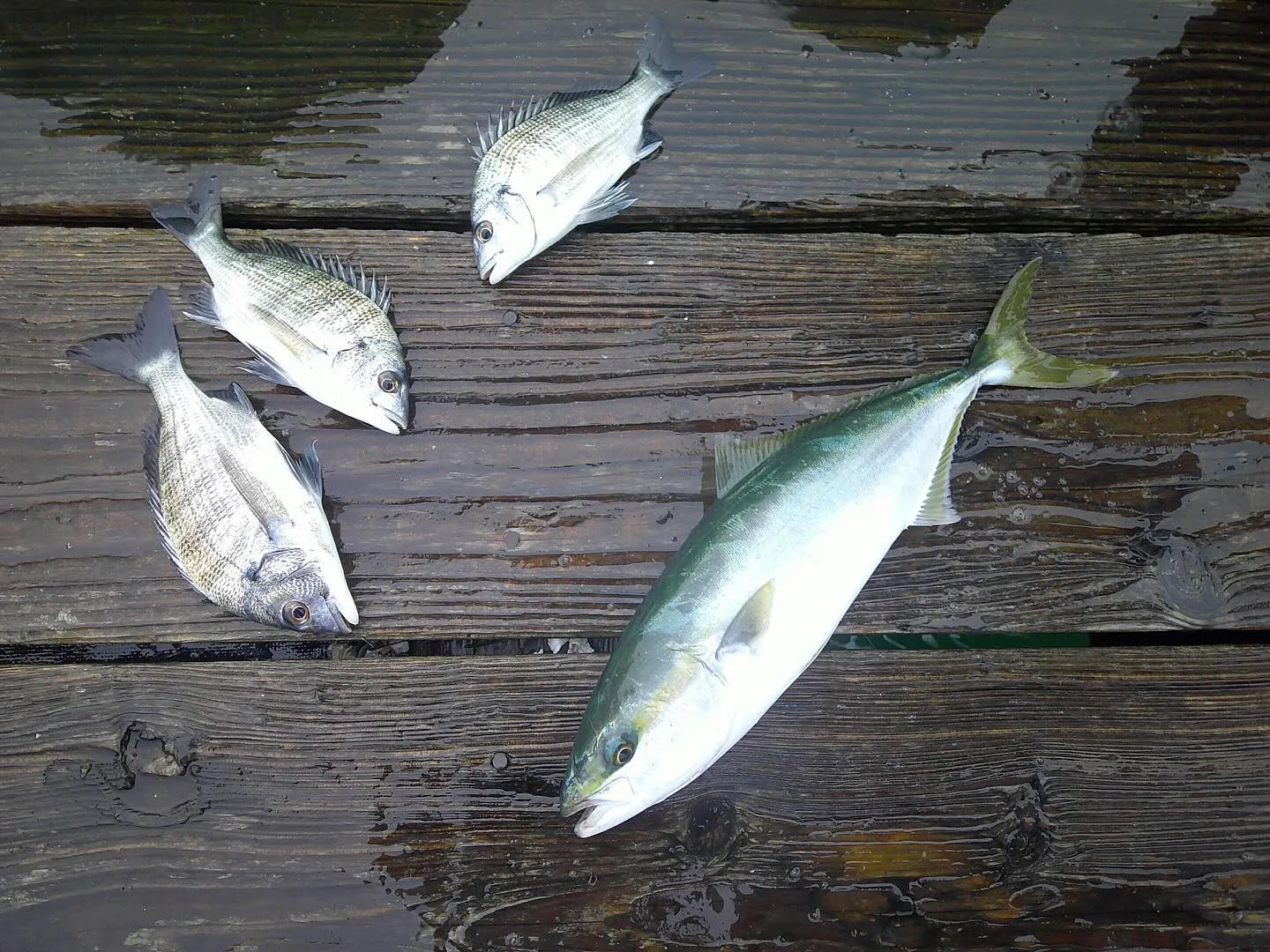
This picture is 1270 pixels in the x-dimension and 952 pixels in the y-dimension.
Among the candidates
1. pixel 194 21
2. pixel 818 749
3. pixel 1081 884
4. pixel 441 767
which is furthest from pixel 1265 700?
pixel 194 21

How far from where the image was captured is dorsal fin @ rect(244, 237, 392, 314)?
2264 millimetres

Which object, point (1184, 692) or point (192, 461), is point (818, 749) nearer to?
point (1184, 692)

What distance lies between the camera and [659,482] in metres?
2.29

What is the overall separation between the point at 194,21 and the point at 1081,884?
3426mm

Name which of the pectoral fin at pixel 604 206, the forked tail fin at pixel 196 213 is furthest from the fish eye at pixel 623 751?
the forked tail fin at pixel 196 213

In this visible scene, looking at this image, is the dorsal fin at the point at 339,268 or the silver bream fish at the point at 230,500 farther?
the dorsal fin at the point at 339,268

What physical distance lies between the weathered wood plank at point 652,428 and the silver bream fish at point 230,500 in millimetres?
77

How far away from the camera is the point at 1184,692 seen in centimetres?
230

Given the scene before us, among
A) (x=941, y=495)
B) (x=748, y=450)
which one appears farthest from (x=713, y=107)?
(x=941, y=495)

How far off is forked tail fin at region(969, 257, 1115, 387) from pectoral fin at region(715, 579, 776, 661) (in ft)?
2.91

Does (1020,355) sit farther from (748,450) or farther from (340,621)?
(340,621)

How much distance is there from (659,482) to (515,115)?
1090 millimetres

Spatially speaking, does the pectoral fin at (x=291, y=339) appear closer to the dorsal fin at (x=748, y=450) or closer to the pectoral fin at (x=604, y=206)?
the pectoral fin at (x=604, y=206)

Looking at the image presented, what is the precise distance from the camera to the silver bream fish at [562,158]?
2203 millimetres
